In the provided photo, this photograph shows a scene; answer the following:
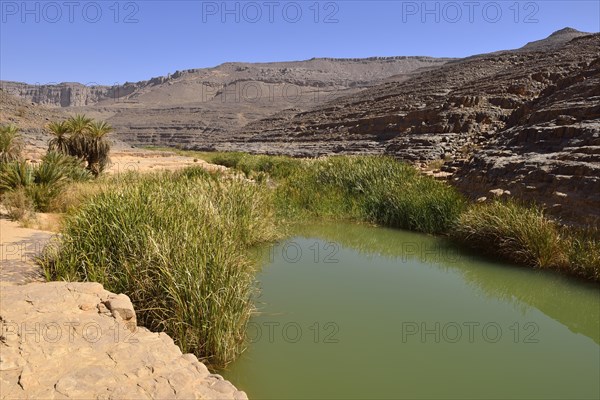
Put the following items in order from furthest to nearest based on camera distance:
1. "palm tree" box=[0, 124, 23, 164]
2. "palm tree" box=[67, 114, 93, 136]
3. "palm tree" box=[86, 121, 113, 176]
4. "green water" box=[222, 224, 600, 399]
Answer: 1. "palm tree" box=[86, 121, 113, 176]
2. "palm tree" box=[67, 114, 93, 136]
3. "palm tree" box=[0, 124, 23, 164]
4. "green water" box=[222, 224, 600, 399]

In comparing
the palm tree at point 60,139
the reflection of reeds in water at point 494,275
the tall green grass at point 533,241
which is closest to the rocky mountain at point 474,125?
the tall green grass at point 533,241

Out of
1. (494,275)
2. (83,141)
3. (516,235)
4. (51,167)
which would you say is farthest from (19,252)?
(83,141)

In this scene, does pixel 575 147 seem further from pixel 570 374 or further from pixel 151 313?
pixel 151 313

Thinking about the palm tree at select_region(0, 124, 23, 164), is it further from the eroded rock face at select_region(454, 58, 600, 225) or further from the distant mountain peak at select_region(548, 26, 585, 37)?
the distant mountain peak at select_region(548, 26, 585, 37)

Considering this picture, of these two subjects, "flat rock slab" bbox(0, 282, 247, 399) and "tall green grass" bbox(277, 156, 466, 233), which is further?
"tall green grass" bbox(277, 156, 466, 233)

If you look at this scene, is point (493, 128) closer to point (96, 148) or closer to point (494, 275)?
point (494, 275)

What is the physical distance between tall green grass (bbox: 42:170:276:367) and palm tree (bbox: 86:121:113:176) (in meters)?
10.7

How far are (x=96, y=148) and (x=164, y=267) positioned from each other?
1359 cm

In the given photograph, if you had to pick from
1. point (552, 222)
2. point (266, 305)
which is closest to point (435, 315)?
point (266, 305)

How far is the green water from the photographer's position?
14.3ft

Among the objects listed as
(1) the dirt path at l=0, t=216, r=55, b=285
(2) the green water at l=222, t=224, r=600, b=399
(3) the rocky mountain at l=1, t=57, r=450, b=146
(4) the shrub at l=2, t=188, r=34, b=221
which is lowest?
(2) the green water at l=222, t=224, r=600, b=399

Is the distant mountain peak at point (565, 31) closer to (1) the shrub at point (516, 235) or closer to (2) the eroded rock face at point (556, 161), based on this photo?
(2) the eroded rock face at point (556, 161)

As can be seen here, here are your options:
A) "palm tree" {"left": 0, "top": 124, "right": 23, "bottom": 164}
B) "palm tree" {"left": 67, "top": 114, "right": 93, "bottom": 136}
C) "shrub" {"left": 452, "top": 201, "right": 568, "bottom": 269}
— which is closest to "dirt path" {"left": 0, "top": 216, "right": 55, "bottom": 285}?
"palm tree" {"left": 0, "top": 124, "right": 23, "bottom": 164}

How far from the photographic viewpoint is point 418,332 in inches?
219
